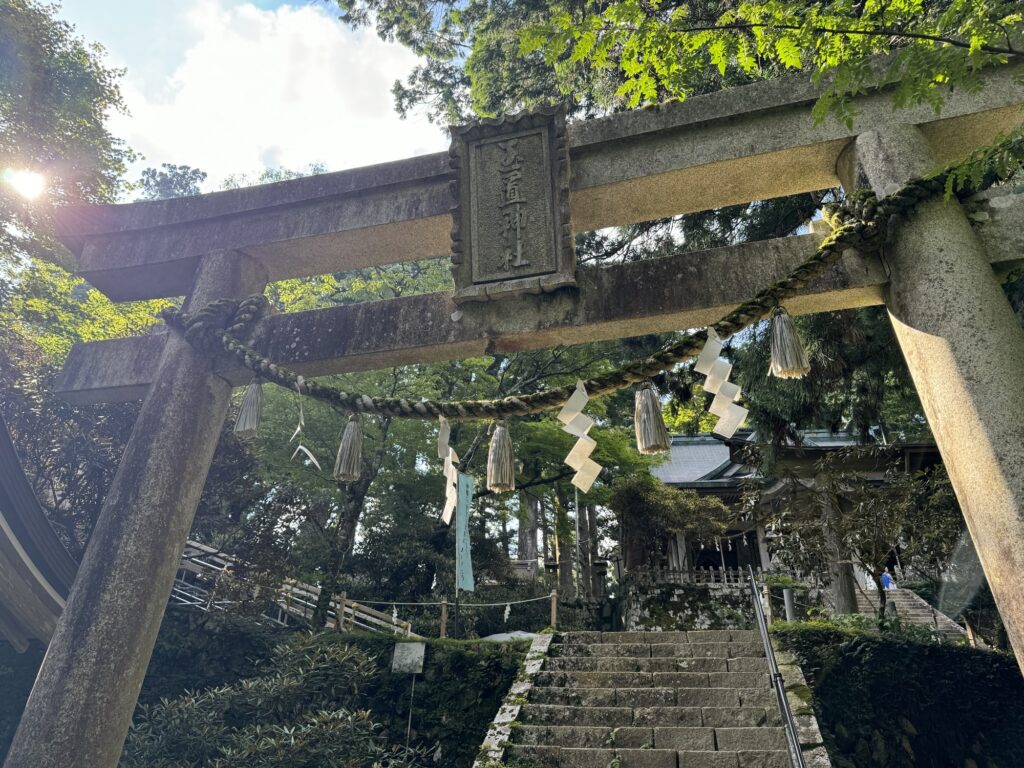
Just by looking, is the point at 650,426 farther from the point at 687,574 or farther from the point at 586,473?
the point at 687,574

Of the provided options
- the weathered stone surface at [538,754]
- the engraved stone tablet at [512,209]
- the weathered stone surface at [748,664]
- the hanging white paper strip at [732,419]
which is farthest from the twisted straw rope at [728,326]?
the weathered stone surface at [748,664]

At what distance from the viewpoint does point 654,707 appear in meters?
6.38

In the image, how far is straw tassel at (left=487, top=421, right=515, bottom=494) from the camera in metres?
3.35

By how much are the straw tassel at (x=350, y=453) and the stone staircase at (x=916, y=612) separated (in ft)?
39.6

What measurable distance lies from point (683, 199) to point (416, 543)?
1208cm

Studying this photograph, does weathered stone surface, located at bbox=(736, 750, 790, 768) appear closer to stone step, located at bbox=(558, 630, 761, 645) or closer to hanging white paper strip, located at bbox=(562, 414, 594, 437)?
stone step, located at bbox=(558, 630, 761, 645)

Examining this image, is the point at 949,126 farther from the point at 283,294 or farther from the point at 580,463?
the point at 283,294

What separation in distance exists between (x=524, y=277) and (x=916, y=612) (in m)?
15.8

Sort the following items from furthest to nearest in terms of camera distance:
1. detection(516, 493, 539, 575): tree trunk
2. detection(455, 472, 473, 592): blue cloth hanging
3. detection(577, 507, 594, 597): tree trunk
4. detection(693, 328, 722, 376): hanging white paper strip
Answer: detection(516, 493, 539, 575): tree trunk, detection(577, 507, 594, 597): tree trunk, detection(455, 472, 473, 592): blue cloth hanging, detection(693, 328, 722, 376): hanging white paper strip

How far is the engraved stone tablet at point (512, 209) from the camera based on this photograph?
12.4ft

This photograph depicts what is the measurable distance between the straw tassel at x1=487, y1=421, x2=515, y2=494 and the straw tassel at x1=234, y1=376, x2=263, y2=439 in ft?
5.34

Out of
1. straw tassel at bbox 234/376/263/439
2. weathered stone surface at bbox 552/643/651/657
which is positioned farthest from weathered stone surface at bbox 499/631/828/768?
straw tassel at bbox 234/376/263/439

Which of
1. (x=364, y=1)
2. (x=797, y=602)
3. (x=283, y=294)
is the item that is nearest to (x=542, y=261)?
(x=364, y=1)

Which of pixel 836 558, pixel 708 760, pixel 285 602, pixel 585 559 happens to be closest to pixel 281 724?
pixel 285 602
